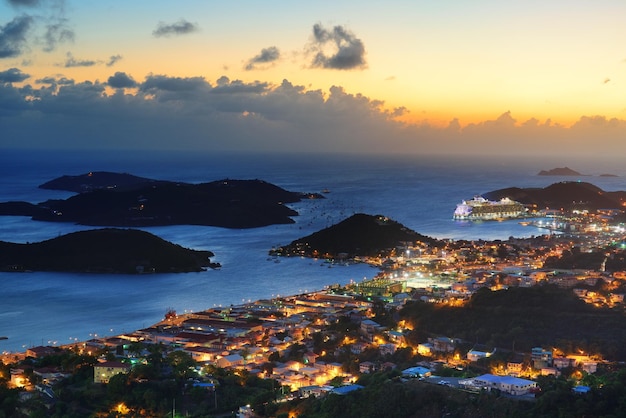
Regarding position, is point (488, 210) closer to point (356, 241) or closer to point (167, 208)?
point (356, 241)

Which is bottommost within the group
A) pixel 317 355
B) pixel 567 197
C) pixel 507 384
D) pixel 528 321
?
pixel 317 355

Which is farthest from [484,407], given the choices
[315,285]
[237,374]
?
[315,285]

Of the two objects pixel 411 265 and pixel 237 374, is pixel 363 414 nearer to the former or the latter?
pixel 237 374

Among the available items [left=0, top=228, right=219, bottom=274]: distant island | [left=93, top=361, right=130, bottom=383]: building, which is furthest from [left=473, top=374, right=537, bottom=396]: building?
[left=0, top=228, right=219, bottom=274]: distant island

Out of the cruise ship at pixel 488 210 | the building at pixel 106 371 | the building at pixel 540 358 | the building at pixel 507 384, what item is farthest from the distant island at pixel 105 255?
the cruise ship at pixel 488 210

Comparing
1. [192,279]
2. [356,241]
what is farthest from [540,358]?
[356,241]
